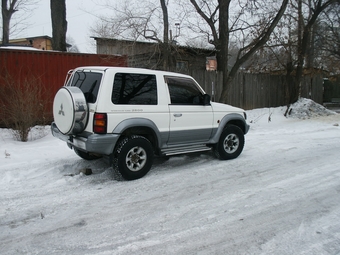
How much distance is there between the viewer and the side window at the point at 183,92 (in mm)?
5684

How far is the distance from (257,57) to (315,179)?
13179mm

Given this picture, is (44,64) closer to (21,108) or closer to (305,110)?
(21,108)

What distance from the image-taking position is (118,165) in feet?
16.3

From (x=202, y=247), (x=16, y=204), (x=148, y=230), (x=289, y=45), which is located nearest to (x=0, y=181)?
(x=16, y=204)

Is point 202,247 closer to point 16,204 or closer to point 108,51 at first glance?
point 16,204

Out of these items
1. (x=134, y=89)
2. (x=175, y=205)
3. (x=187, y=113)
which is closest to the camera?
(x=175, y=205)

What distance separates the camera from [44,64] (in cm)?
972

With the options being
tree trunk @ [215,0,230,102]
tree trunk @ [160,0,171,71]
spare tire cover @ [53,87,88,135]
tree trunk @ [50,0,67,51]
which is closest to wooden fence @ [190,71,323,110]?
tree trunk @ [215,0,230,102]

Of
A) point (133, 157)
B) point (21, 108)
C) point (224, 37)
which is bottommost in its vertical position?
point (133, 157)

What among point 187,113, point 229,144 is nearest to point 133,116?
point 187,113

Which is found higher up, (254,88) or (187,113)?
(254,88)

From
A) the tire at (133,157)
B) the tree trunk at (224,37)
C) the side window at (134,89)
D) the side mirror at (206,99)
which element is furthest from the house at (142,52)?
the tire at (133,157)

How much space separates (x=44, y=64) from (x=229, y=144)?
22.5 feet

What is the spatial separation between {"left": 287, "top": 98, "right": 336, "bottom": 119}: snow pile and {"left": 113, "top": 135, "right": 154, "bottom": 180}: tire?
10.9 meters
